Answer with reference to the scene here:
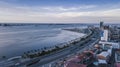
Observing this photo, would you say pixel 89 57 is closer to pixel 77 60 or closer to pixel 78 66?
pixel 77 60

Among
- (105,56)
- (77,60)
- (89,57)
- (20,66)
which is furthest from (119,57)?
(20,66)

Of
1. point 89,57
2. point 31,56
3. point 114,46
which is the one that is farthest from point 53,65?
point 114,46

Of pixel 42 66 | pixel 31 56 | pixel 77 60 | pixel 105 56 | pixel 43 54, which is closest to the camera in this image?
pixel 77 60

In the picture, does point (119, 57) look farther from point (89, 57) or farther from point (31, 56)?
point (31, 56)

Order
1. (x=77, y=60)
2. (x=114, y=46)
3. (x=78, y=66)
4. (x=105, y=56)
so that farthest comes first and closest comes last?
1. (x=114, y=46)
2. (x=105, y=56)
3. (x=77, y=60)
4. (x=78, y=66)

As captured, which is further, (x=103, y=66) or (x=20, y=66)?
(x=20, y=66)

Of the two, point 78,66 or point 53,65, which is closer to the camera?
point 78,66

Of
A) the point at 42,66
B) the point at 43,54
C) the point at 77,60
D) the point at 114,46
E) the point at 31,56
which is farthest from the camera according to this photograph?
the point at 114,46

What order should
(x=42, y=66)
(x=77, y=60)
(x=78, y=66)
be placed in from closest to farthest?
(x=78, y=66), (x=77, y=60), (x=42, y=66)
